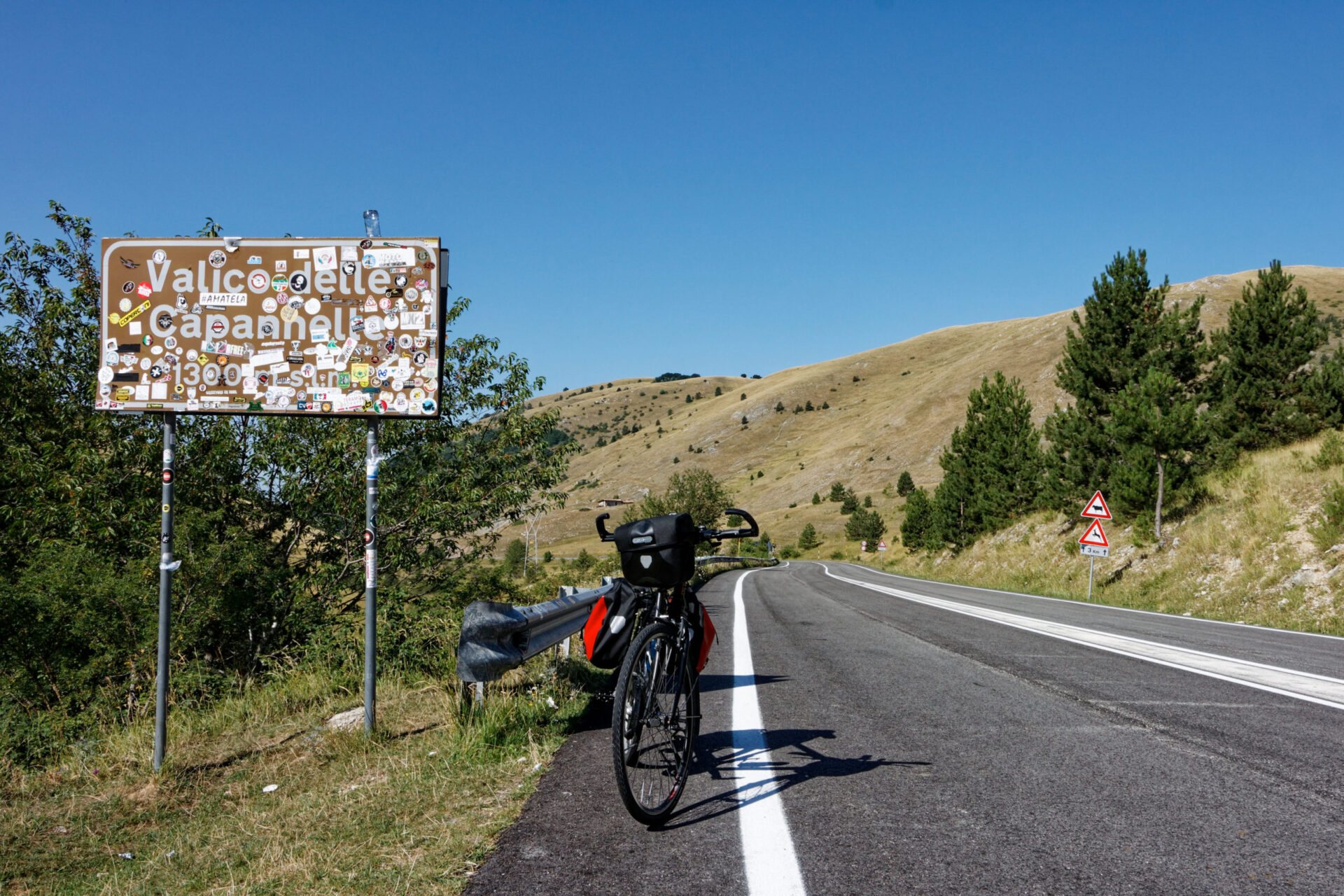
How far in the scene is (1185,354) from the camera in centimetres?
2788

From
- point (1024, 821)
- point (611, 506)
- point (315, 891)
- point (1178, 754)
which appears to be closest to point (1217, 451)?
point (1178, 754)

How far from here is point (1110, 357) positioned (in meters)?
30.3

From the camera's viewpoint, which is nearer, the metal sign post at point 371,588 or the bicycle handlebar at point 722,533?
the bicycle handlebar at point 722,533

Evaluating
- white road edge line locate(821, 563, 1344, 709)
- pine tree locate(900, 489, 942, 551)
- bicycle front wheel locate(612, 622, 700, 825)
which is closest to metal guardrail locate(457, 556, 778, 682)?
bicycle front wheel locate(612, 622, 700, 825)

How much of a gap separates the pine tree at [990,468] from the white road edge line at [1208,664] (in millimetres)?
26721

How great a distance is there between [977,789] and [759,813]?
1.18 metres

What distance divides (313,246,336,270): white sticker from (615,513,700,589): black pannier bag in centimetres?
363

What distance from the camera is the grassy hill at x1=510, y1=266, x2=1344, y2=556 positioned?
108 meters

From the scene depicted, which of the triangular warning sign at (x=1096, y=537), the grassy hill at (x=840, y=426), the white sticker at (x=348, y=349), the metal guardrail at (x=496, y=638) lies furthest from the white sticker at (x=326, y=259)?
the grassy hill at (x=840, y=426)

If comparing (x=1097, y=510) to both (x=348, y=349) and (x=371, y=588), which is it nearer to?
(x=371, y=588)

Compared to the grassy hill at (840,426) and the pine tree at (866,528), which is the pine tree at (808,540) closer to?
the grassy hill at (840,426)

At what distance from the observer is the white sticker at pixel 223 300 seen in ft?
19.6

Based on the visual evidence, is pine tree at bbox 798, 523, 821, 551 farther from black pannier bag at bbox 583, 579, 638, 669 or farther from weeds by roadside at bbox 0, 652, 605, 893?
black pannier bag at bbox 583, 579, 638, 669

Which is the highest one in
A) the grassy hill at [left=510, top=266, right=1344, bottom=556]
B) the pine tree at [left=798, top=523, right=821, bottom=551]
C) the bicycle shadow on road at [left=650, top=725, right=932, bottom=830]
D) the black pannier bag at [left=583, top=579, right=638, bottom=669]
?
the grassy hill at [left=510, top=266, right=1344, bottom=556]
